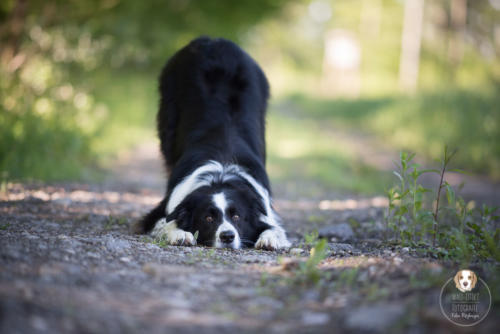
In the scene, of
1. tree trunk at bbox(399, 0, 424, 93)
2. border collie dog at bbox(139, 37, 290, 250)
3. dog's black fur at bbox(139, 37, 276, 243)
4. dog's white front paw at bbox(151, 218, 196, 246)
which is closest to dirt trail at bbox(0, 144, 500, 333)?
dog's white front paw at bbox(151, 218, 196, 246)

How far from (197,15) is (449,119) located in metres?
8.38

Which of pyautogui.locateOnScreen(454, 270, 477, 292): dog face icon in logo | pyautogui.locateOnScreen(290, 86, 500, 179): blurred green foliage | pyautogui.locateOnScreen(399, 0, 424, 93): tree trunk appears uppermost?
pyautogui.locateOnScreen(399, 0, 424, 93): tree trunk

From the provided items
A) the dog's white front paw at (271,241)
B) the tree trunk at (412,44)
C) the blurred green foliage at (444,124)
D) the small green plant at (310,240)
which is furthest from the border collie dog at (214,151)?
the tree trunk at (412,44)

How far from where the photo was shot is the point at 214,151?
4766 mm

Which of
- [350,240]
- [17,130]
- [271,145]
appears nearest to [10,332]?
[350,240]

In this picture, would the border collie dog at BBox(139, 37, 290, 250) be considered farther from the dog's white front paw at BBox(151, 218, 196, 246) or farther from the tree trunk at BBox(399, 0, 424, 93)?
the tree trunk at BBox(399, 0, 424, 93)

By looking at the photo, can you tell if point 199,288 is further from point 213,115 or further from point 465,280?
point 213,115

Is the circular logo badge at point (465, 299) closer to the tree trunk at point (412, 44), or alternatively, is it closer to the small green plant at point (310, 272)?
the small green plant at point (310, 272)

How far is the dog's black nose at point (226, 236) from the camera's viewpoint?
3.83 meters

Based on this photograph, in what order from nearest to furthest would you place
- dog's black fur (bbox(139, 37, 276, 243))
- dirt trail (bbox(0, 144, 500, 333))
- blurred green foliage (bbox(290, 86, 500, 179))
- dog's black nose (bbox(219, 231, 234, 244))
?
1. dirt trail (bbox(0, 144, 500, 333))
2. dog's black nose (bbox(219, 231, 234, 244))
3. dog's black fur (bbox(139, 37, 276, 243))
4. blurred green foliage (bbox(290, 86, 500, 179))

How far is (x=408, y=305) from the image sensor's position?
2.15 metres

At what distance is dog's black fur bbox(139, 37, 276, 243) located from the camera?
4688 millimetres

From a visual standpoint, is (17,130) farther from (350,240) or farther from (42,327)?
(42,327)

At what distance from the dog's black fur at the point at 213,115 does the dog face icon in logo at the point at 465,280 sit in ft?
6.83
